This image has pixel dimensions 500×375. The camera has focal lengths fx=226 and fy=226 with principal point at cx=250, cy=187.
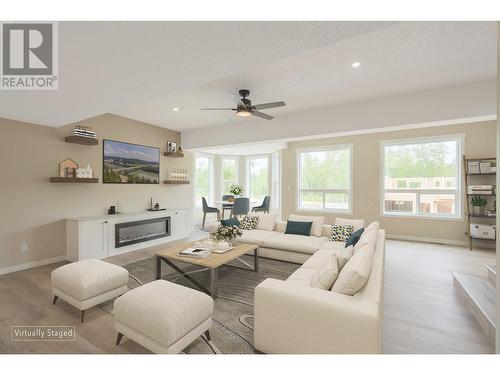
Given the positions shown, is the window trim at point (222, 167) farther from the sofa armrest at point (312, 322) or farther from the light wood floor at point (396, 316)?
the sofa armrest at point (312, 322)

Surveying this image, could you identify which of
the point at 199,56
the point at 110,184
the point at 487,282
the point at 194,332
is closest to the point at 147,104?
the point at 110,184

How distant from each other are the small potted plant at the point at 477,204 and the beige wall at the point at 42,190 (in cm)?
714

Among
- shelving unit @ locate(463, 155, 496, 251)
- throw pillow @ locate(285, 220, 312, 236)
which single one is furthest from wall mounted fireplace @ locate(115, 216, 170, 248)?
shelving unit @ locate(463, 155, 496, 251)

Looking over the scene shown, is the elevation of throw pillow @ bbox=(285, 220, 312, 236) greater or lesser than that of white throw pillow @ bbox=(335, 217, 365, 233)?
lesser

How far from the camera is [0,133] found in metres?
3.25

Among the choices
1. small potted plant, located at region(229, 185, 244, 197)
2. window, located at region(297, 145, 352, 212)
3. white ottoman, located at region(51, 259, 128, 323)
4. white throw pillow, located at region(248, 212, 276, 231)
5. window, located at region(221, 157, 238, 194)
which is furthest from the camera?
window, located at region(221, 157, 238, 194)

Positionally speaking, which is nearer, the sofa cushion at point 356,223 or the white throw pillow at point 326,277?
the white throw pillow at point 326,277

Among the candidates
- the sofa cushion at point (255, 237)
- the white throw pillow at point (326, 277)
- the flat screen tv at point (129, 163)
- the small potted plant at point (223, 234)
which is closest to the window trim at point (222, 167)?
the flat screen tv at point (129, 163)

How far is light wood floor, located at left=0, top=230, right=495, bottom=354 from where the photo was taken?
1786 mm

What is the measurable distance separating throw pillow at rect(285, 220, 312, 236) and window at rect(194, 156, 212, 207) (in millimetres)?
4076

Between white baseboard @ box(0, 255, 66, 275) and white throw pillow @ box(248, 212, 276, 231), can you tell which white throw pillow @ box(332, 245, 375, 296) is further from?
white baseboard @ box(0, 255, 66, 275)

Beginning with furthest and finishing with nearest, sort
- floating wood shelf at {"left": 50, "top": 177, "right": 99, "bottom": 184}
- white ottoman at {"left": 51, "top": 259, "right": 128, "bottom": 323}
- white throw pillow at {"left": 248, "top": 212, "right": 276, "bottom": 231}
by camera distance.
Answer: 1. white throw pillow at {"left": 248, "top": 212, "right": 276, "bottom": 231}
2. floating wood shelf at {"left": 50, "top": 177, "right": 99, "bottom": 184}
3. white ottoman at {"left": 51, "top": 259, "right": 128, "bottom": 323}

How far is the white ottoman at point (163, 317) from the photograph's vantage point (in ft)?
5.10

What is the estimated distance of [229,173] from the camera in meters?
8.46
